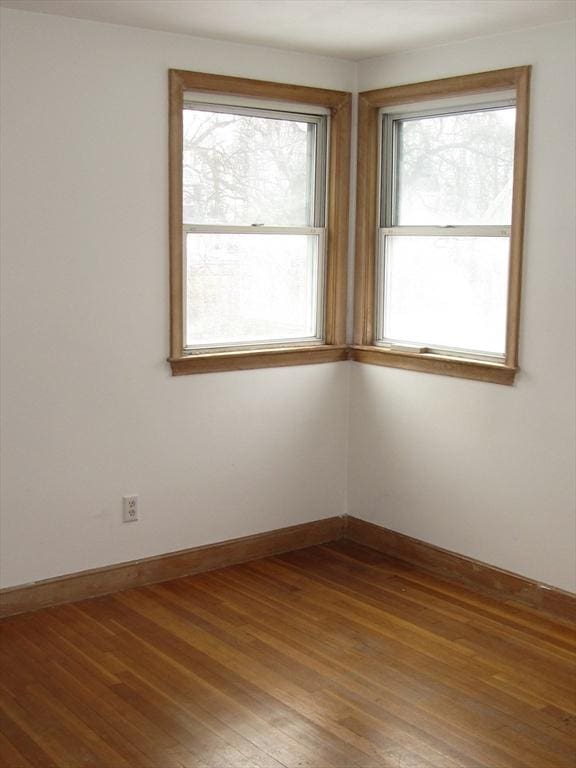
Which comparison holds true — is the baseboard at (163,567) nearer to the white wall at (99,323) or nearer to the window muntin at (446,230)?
the white wall at (99,323)

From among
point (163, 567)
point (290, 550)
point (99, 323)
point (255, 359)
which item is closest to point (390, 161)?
point (255, 359)

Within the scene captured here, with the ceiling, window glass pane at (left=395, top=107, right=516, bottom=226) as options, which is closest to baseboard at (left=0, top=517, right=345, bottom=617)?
window glass pane at (left=395, top=107, right=516, bottom=226)

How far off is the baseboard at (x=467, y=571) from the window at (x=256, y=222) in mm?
953

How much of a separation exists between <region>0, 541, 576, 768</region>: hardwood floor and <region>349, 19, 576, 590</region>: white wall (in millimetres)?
323

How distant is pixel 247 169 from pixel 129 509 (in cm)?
169

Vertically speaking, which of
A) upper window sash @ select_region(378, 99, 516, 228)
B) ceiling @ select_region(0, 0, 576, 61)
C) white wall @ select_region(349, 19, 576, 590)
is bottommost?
white wall @ select_region(349, 19, 576, 590)

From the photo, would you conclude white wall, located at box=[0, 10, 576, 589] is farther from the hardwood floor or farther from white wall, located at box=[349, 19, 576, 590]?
the hardwood floor

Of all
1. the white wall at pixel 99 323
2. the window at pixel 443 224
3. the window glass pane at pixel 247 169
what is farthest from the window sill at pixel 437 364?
the window glass pane at pixel 247 169

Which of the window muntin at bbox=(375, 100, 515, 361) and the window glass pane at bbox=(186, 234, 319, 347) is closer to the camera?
the window muntin at bbox=(375, 100, 515, 361)

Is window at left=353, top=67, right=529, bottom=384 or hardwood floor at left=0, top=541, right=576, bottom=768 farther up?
window at left=353, top=67, right=529, bottom=384

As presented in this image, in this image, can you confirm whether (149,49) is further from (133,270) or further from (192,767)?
(192,767)

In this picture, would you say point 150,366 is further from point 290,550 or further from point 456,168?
point 456,168

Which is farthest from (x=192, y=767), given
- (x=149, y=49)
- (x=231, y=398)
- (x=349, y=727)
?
(x=149, y=49)

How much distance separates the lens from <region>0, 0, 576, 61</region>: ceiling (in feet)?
12.2
